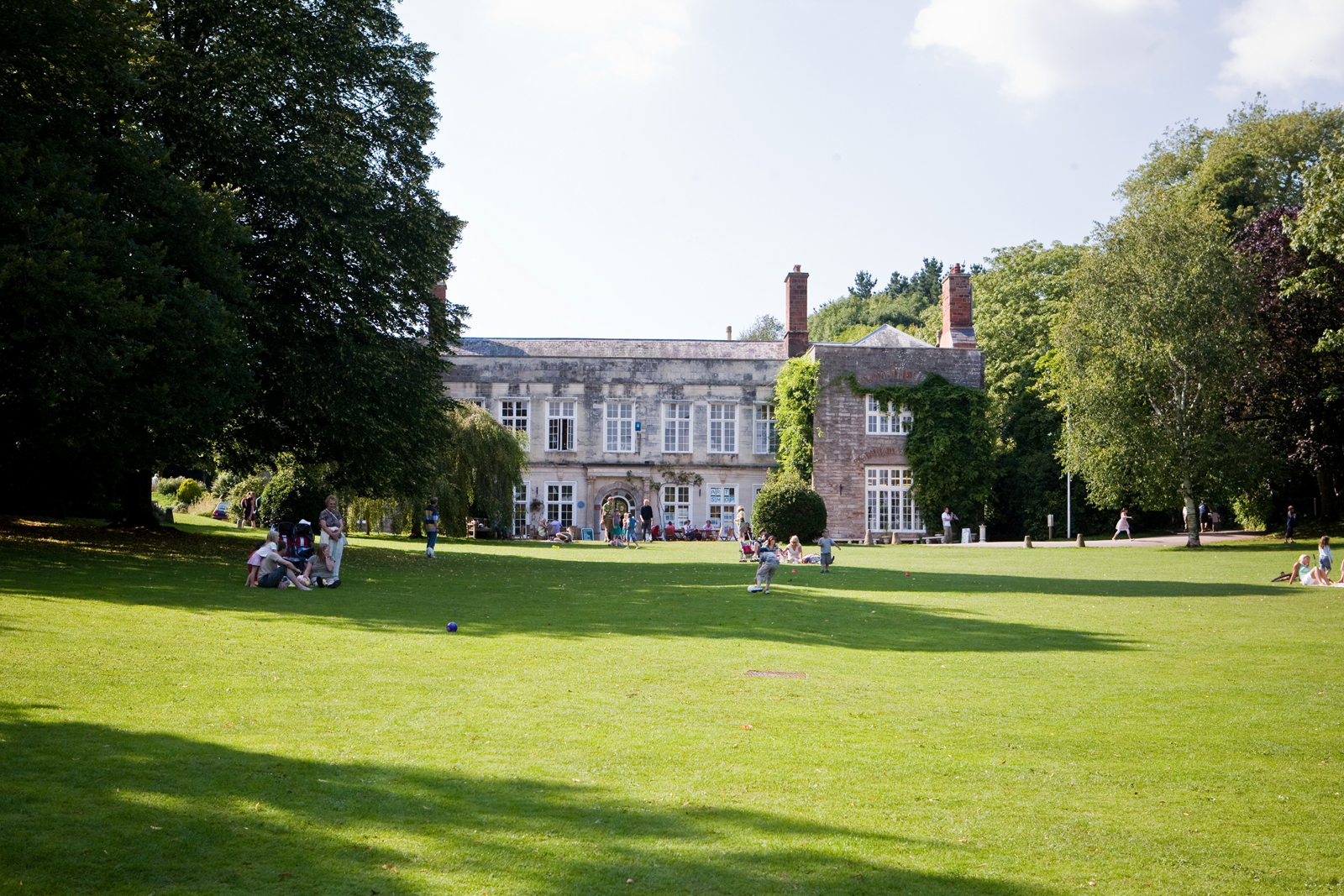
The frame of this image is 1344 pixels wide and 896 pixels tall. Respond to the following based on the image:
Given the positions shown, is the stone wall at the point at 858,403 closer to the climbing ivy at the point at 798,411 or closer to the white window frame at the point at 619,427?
the climbing ivy at the point at 798,411

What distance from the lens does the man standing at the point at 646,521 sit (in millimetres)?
43191

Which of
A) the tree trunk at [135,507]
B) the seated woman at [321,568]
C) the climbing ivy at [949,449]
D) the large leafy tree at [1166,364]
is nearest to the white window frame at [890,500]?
the climbing ivy at [949,449]

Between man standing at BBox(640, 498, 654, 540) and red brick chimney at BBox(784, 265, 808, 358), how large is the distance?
963cm

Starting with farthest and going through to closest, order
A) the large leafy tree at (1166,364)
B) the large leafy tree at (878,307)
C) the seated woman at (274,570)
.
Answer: the large leafy tree at (878,307)
the large leafy tree at (1166,364)
the seated woman at (274,570)

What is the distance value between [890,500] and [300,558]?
30.6m

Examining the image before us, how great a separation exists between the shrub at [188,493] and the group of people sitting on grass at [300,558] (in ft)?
112

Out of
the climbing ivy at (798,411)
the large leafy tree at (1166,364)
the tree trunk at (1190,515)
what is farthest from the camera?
the climbing ivy at (798,411)

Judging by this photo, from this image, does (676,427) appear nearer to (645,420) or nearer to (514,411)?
(645,420)

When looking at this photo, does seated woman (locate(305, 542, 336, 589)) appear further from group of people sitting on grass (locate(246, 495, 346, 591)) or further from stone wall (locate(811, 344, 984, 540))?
stone wall (locate(811, 344, 984, 540))

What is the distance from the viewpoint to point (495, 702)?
7203 mm

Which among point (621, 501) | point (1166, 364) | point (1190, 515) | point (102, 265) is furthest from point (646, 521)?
point (102, 265)

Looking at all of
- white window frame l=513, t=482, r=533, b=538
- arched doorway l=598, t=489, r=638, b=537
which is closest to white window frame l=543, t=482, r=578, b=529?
white window frame l=513, t=482, r=533, b=538

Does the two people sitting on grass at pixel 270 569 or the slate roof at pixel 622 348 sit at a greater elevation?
the slate roof at pixel 622 348

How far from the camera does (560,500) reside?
46.6m
